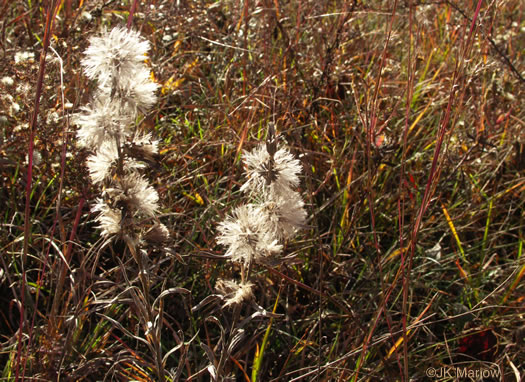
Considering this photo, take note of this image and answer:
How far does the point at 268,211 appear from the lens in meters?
1.07

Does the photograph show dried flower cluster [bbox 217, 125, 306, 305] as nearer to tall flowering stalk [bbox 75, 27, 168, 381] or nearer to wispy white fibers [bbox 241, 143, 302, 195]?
wispy white fibers [bbox 241, 143, 302, 195]

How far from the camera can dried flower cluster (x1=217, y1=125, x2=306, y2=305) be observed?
104 centimetres

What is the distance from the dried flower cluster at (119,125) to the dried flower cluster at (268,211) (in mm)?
185

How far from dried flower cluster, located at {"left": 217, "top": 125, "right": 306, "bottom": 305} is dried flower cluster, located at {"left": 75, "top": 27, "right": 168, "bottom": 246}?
185 mm

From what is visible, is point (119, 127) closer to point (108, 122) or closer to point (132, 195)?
point (108, 122)

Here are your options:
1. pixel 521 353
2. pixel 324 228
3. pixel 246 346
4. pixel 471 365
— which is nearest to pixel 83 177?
pixel 246 346

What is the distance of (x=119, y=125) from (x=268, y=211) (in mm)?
329

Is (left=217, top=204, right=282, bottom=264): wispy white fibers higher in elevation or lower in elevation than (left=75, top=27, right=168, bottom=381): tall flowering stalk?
lower

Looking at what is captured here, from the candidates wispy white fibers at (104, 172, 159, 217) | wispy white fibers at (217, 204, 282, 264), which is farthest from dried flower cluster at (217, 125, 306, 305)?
wispy white fibers at (104, 172, 159, 217)

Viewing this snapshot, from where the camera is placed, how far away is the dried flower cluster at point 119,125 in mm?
1008

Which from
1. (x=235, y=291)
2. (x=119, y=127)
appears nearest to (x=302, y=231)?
(x=235, y=291)

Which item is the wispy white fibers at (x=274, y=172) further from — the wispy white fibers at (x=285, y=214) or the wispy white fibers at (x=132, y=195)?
the wispy white fibers at (x=132, y=195)

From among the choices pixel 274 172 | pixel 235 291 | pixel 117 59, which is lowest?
pixel 235 291

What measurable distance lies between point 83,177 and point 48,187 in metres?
0.37
